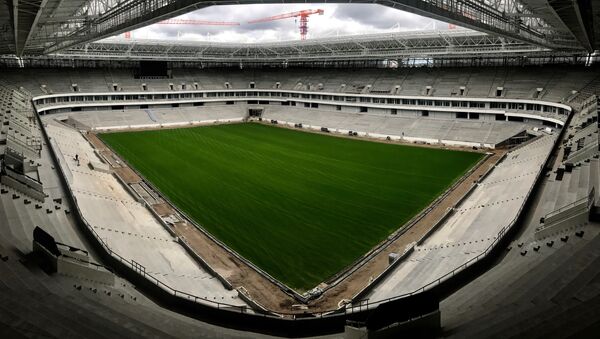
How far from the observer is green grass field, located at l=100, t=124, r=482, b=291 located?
20078 mm

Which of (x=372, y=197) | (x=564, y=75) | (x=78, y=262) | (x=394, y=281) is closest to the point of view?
(x=78, y=262)

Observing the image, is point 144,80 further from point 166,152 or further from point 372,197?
point 372,197

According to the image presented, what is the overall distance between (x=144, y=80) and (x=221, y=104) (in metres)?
10.9

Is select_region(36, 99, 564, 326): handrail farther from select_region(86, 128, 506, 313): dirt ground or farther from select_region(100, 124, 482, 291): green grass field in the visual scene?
select_region(100, 124, 482, 291): green grass field

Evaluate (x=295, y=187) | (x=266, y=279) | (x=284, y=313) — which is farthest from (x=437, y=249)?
(x=295, y=187)

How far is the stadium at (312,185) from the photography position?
36.2 ft

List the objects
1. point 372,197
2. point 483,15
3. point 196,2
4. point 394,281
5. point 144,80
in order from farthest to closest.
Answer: point 144,80 < point 372,197 < point 483,15 < point 196,2 < point 394,281

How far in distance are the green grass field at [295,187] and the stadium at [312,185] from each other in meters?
0.17

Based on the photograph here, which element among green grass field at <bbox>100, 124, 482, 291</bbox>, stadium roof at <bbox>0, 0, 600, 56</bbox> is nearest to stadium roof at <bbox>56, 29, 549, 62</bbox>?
green grass field at <bbox>100, 124, 482, 291</bbox>

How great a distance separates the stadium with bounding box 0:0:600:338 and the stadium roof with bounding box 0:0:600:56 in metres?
0.19

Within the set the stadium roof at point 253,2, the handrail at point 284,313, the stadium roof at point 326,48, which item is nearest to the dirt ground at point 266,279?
the handrail at point 284,313

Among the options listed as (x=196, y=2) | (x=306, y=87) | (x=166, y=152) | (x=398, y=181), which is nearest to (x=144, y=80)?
(x=306, y=87)

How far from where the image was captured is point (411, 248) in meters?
19.3

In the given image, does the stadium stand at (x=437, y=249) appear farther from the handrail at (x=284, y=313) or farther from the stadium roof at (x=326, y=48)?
the stadium roof at (x=326, y=48)
